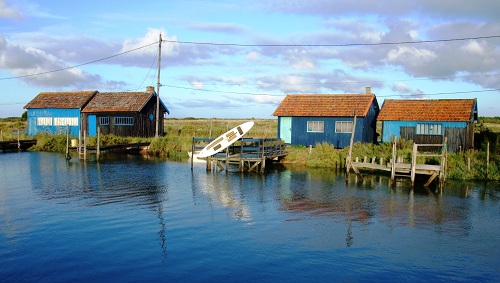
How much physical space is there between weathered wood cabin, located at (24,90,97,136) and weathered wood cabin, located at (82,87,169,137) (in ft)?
3.86

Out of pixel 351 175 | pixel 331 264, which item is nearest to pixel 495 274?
pixel 331 264

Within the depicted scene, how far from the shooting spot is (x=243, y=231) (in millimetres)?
15188

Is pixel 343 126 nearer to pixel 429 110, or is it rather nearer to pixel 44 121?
pixel 429 110

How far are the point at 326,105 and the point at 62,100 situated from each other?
1166 inches

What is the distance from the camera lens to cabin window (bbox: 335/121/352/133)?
36.1 metres

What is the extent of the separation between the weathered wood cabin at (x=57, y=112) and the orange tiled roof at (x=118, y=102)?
1.23 meters

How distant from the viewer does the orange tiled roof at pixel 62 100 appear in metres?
48.4

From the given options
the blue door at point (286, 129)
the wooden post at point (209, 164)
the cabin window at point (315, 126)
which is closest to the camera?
the wooden post at point (209, 164)

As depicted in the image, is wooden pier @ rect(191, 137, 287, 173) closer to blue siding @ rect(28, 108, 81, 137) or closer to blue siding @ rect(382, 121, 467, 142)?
blue siding @ rect(382, 121, 467, 142)

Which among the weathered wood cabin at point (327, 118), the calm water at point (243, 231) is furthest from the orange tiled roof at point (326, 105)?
the calm water at point (243, 231)

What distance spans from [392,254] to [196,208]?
8369mm

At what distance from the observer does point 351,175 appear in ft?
94.0

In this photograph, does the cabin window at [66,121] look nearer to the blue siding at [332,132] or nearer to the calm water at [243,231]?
the blue siding at [332,132]

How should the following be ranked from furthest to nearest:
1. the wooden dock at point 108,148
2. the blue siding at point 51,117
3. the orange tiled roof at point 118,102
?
1. the blue siding at point 51,117
2. the orange tiled roof at point 118,102
3. the wooden dock at point 108,148
